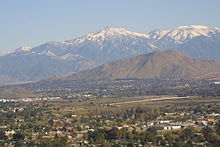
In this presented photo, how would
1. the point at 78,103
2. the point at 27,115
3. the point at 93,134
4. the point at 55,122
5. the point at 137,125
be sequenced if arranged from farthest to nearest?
1. the point at 78,103
2. the point at 27,115
3. the point at 55,122
4. the point at 137,125
5. the point at 93,134

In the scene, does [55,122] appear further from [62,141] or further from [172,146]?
[172,146]

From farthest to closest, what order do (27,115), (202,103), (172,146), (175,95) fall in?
1. (175,95)
2. (202,103)
3. (27,115)
4. (172,146)

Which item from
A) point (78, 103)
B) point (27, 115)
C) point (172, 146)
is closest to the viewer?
point (172, 146)

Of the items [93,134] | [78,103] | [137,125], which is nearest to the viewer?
[93,134]

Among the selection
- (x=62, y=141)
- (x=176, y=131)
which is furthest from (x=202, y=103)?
(x=62, y=141)

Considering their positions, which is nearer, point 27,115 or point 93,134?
point 93,134

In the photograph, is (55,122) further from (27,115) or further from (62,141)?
(62,141)

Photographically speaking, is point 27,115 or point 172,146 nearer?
point 172,146

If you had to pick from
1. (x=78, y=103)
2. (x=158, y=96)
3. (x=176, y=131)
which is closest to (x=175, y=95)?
(x=158, y=96)

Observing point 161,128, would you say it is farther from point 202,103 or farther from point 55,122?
point 202,103
